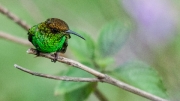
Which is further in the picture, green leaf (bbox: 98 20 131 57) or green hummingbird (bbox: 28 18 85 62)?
green leaf (bbox: 98 20 131 57)

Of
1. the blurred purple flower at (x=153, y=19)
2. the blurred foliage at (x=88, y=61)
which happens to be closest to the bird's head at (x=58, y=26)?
the blurred foliage at (x=88, y=61)

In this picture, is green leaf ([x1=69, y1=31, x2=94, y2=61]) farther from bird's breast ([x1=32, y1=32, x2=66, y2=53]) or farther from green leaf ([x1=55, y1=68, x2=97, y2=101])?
bird's breast ([x1=32, y1=32, x2=66, y2=53])

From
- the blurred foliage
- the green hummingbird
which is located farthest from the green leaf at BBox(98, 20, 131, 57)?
the green hummingbird

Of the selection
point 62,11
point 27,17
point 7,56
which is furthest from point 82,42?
point 27,17

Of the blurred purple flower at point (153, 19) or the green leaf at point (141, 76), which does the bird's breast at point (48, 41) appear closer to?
the green leaf at point (141, 76)

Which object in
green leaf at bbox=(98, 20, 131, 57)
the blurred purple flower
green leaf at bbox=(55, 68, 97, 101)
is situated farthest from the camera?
the blurred purple flower

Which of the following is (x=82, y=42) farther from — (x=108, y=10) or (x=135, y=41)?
(x=108, y=10)
